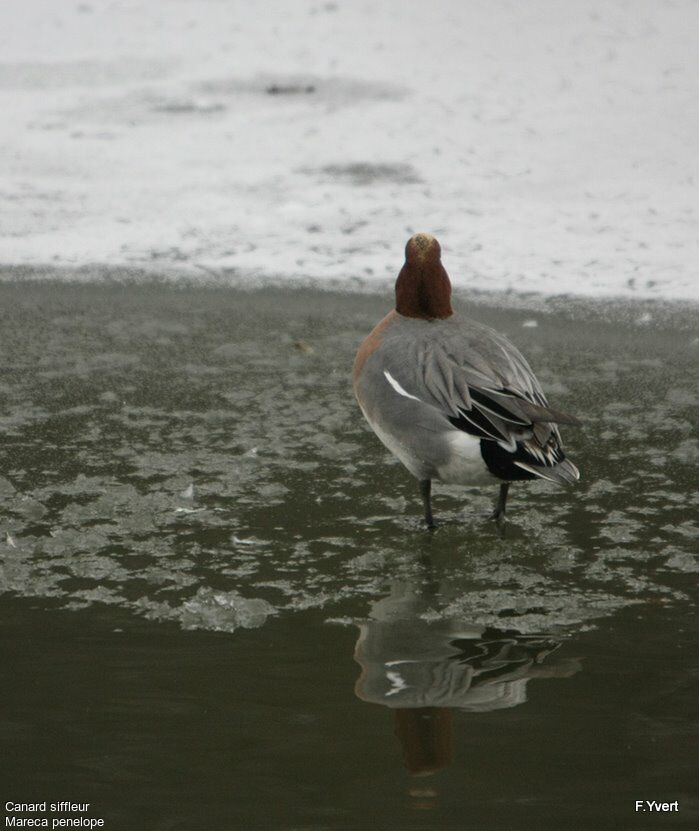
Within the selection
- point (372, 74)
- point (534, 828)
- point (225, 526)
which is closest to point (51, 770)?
point (534, 828)

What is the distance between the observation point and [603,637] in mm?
3580

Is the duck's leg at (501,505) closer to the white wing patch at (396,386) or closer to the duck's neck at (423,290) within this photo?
the white wing patch at (396,386)

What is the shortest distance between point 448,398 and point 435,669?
3.49 ft

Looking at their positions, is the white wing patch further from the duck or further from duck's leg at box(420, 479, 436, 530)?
duck's leg at box(420, 479, 436, 530)

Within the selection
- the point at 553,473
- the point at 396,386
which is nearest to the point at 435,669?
the point at 553,473

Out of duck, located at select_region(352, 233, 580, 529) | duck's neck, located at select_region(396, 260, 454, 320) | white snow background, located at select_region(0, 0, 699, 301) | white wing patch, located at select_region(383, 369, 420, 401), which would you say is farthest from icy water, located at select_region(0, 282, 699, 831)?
white snow background, located at select_region(0, 0, 699, 301)

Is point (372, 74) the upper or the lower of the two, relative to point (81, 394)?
upper

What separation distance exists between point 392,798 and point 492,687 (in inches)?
23.3

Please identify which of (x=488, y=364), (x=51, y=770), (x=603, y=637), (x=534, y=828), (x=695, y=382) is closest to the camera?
(x=534, y=828)

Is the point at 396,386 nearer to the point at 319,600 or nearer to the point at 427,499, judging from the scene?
the point at 427,499

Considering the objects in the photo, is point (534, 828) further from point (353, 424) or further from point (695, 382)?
point (695, 382)

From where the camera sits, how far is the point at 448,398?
418 centimetres

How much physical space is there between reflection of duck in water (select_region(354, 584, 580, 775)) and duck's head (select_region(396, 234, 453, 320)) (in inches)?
47.5

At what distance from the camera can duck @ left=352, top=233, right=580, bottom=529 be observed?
4035 mm
